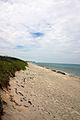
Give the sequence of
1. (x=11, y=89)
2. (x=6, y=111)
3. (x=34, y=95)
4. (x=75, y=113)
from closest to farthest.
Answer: (x=6, y=111), (x=75, y=113), (x=11, y=89), (x=34, y=95)

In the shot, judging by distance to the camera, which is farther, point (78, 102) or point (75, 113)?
point (78, 102)

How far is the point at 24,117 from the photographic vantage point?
988 cm

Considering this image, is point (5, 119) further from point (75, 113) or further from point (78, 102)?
point (78, 102)

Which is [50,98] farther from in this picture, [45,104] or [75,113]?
[75,113]

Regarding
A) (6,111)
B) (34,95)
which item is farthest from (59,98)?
(6,111)

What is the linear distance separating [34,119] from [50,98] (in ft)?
13.8

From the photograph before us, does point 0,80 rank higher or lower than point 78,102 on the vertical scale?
higher

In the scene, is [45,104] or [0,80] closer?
[0,80]

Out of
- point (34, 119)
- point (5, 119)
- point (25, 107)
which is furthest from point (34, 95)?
point (5, 119)

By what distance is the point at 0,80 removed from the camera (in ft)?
38.6

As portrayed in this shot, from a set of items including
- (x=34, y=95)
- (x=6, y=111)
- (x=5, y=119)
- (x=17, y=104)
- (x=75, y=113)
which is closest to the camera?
(x=5, y=119)

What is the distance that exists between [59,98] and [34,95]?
6.52ft

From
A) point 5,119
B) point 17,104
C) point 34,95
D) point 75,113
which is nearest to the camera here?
point 5,119

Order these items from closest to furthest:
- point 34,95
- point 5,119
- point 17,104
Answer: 1. point 5,119
2. point 17,104
3. point 34,95
